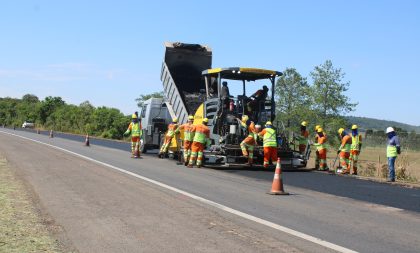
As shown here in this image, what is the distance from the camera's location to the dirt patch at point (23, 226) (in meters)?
5.83

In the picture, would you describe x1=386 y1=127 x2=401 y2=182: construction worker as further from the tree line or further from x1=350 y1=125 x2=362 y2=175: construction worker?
the tree line

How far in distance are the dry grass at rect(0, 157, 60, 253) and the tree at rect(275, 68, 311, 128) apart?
27887mm

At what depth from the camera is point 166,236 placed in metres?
6.59

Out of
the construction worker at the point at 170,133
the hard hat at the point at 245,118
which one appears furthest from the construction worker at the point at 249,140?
the construction worker at the point at 170,133


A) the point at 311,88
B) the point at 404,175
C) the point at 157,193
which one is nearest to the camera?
the point at 157,193

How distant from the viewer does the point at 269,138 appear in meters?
16.4

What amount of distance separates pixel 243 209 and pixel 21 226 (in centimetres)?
355

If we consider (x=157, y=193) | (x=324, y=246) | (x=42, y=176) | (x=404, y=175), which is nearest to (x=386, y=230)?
(x=324, y=246)

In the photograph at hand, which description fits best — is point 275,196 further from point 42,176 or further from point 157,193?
point 42,176

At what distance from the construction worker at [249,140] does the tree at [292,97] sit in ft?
62.0

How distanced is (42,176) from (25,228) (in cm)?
638

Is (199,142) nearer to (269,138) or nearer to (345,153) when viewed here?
(269,138)

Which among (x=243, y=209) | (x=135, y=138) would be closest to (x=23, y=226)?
(x=243, y=209)

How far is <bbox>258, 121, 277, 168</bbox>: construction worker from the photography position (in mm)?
16422
